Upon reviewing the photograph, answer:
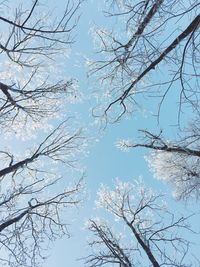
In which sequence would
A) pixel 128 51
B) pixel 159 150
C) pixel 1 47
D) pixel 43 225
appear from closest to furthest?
pixel 128 51 → pixel 1 47 → pixel 43 225 → pixel 159 150

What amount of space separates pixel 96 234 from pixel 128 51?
579cm

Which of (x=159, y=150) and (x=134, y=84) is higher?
(x=159, y=150)

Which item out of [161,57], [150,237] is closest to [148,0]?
[161,57]

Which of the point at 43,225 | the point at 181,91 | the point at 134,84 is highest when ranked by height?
the point at 43,225

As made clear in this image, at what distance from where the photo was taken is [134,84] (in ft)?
17.9

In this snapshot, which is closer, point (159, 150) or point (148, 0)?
point (148, 0)

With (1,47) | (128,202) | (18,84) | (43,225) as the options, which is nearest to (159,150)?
(128,202)

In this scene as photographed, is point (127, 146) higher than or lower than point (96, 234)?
higher

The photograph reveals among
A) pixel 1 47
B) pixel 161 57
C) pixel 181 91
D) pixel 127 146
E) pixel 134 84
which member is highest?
pixel 127 146

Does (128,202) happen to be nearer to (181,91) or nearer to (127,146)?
(127,146)

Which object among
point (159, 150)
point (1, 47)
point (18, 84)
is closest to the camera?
point (1, 47)

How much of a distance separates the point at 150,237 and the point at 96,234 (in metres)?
1.31

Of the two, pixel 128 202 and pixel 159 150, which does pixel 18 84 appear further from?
pixel 128 202

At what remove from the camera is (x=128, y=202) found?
11.3 m
